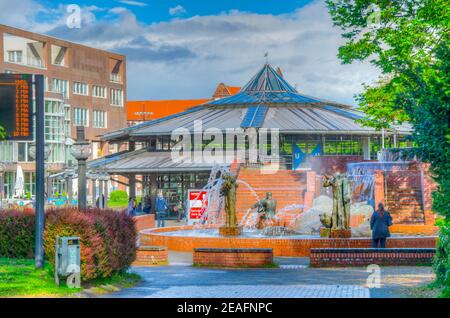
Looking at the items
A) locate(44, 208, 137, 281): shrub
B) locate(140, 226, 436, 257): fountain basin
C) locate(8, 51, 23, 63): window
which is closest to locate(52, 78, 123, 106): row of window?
locate(8, 51, 23, 63): window

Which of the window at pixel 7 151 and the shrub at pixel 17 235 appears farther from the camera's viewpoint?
the window at pixel 7 151

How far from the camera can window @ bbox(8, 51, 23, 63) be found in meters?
95.3

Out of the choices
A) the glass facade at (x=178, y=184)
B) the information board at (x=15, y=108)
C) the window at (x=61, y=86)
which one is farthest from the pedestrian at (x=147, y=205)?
the window at (x=61, y=86)

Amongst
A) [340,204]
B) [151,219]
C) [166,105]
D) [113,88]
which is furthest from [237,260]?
[166,105]

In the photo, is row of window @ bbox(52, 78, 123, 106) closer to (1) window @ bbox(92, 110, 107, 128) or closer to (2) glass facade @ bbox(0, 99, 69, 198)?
(1) window @ bbox(92, 110, 107, 128)

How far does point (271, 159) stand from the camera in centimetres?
6109

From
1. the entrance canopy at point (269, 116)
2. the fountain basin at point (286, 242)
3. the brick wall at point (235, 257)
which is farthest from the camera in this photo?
the entrance canopy at point (269, 116)

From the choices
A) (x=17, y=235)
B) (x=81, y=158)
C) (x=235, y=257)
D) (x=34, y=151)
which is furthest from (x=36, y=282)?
(x=34, y=151)

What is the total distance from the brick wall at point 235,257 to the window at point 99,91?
282ft

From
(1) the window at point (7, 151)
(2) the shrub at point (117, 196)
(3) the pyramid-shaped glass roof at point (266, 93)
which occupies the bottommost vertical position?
(2) the shrub at point (117, 196)

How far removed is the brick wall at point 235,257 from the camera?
75.1ft

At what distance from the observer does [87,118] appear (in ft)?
350

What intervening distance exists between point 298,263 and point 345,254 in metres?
2.89

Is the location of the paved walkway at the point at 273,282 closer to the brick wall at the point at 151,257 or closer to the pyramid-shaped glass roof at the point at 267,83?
the brick wall at the point at 151,257
